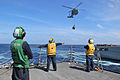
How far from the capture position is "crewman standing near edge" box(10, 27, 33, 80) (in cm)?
262

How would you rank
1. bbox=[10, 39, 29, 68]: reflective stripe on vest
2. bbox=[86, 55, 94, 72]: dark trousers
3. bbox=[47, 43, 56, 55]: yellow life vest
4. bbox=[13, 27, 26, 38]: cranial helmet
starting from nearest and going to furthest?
bbox=[10, 39, 29, 68]: reflective stripe on vest
bbox=[13, 27, 26, 38]: cranial helmet
bbox=[47, 43, 56, 55]: yellow life vest
bbox=[86, 55, 94, 72]: dark trousers

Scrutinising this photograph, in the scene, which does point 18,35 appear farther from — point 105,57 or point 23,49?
point 105,57

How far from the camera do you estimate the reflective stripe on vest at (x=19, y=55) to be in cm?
261

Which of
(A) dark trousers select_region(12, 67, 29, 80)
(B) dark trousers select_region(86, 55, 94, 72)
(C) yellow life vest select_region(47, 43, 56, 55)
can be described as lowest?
(B) dark trousers select_region(86, 55, 94, 72)

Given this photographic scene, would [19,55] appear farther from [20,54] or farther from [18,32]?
[18,32]

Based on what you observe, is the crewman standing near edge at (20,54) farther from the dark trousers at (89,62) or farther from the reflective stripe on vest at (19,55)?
the dark trousers at (89,62)

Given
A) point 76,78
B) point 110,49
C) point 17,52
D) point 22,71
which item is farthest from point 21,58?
point 110,49

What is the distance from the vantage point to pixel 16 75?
275 cm

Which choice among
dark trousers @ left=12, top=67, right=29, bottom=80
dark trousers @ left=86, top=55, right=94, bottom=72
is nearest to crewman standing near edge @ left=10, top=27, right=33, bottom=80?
dark trousers @ left=12, top=67, right=29, bottom=80

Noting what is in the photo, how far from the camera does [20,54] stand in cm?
262

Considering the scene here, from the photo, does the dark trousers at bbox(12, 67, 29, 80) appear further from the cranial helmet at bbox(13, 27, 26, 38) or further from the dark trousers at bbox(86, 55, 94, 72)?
the dark trousers at bbox(86, 55, 94, 72)

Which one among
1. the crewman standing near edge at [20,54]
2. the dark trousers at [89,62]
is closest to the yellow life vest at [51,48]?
the dark trousers at [89,62]

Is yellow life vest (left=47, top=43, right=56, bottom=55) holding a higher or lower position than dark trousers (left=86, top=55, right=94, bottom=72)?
higher

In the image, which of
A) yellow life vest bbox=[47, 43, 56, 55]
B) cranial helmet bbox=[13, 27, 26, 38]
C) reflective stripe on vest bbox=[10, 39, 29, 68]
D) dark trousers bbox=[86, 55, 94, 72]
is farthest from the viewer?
dark trousers bbox=[86, 55, 94, 72]
